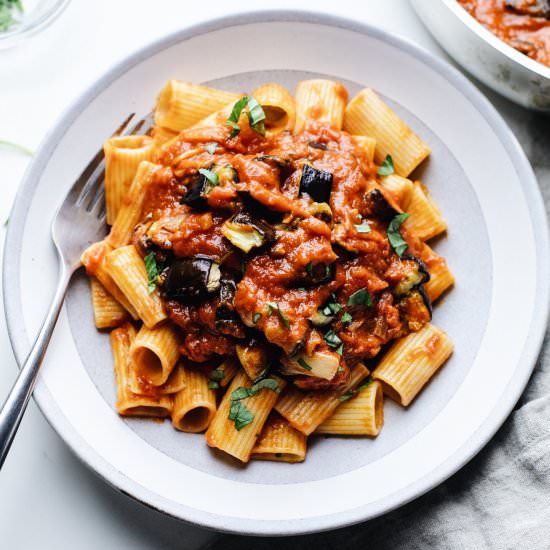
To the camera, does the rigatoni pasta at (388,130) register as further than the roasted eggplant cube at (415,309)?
Yes

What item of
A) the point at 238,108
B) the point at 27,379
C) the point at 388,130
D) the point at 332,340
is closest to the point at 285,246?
the point at 332,340

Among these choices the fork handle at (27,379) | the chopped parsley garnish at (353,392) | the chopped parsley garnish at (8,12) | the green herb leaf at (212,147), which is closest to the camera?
the fork handle at (27,379)

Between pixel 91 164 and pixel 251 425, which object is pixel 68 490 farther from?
pixel 91 164

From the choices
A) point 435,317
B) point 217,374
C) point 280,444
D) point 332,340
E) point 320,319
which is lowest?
point 280,444

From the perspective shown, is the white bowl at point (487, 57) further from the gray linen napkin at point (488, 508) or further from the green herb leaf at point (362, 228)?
the gray linen napkin at point (488, 508)

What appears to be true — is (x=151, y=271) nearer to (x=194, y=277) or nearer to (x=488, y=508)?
(x=194, y=277)

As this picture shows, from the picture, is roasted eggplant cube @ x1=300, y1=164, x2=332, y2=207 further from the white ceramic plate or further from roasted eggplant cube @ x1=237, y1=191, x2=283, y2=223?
the white ceramic plate

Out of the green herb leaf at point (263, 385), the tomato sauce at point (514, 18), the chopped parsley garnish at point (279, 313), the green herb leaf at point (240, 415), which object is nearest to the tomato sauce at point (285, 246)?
the chopped parsley garnish at point (279, 313)
